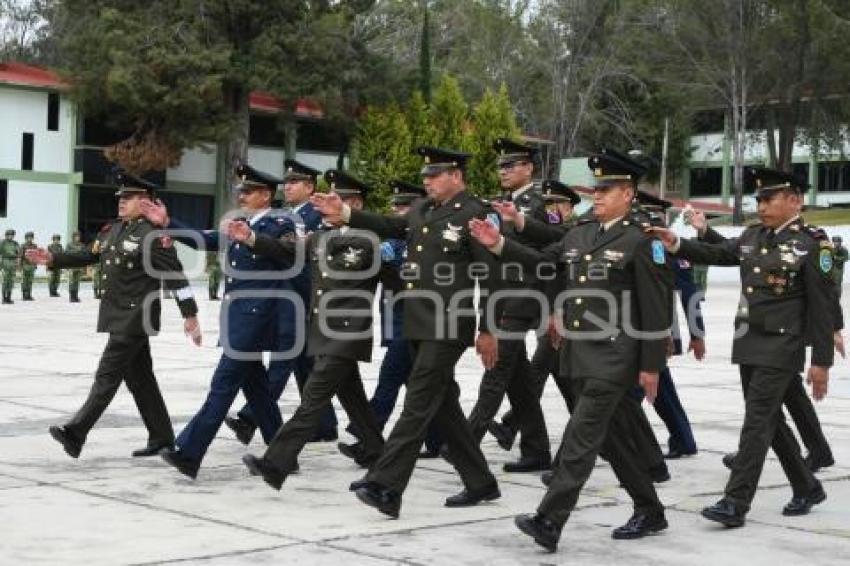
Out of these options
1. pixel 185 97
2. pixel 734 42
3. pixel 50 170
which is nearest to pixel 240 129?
pixel 185 97

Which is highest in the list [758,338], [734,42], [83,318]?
[734,42]

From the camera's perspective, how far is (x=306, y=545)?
6586mm

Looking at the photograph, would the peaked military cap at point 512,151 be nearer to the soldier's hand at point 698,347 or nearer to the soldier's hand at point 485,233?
the soldier's hand at point 698,347

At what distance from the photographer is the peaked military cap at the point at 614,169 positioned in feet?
22.7

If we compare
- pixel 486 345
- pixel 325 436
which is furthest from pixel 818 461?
pixel 325 436

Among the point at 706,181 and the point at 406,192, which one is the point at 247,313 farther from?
the point at 706,181

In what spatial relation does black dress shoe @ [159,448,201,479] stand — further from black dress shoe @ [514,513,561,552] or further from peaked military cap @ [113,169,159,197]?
black dress shoe @ [514,513,561,552]

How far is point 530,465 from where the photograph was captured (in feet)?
29.1

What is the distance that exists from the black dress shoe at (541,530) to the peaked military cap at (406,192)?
3.38 m

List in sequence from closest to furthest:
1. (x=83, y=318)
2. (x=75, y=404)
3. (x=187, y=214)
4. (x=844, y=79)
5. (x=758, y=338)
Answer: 1. (x=758, y=338)
2. (x=75, y=404)
3. (x=83, y=318)
4. (x=187, y=214)
5. (x=844, y=79)

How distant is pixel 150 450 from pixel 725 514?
382cm

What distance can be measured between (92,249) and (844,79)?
55873mm

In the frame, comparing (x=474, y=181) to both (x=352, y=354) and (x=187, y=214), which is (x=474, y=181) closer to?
(x=187, y=214)

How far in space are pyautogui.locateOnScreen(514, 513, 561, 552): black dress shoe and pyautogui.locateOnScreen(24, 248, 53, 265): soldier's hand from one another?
4.07m
